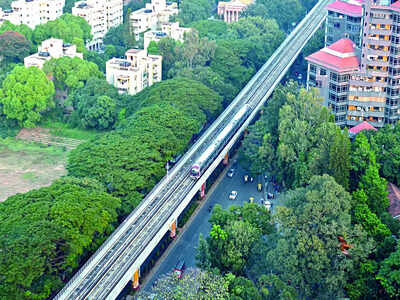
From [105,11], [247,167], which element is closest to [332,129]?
[247,167]

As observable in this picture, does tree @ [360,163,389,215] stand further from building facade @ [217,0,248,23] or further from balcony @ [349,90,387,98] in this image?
building facade @ [217,0,248,23]

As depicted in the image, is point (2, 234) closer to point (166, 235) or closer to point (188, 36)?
point (166, 235)

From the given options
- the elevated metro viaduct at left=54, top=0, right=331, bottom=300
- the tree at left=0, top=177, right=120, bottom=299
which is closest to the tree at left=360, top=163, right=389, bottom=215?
the elevated metro viaduct at left=54, top=0, right=331, bottom=300

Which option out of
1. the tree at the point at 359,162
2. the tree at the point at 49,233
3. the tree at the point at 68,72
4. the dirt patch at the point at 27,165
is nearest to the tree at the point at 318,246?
the tree at the point at 359,162

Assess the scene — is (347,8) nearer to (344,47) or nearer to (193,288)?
(344,47)

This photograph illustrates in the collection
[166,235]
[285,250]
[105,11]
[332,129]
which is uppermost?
[105,11]

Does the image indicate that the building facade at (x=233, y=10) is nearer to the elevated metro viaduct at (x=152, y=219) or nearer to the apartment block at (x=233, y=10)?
the apartment block at (x=233, y=10)
